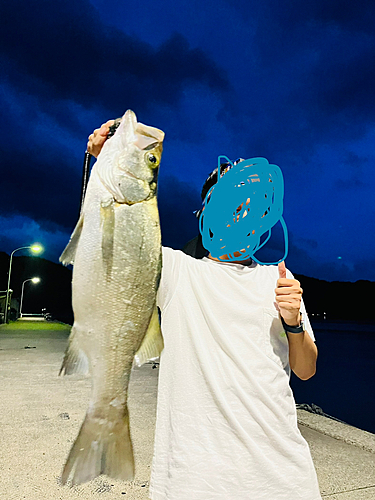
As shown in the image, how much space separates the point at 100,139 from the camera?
63.5 inches

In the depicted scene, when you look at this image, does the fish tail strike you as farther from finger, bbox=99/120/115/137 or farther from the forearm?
finger, bbox=99/120/115/137

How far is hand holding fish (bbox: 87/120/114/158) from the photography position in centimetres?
159

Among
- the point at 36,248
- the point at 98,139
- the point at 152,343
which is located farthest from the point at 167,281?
the point at 36,248

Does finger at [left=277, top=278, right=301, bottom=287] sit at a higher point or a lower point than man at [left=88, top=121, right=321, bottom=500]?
higher

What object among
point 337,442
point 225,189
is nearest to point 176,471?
point 225,189

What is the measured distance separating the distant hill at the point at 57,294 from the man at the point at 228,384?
10603 cm

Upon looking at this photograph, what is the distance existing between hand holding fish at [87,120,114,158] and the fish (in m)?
0.11

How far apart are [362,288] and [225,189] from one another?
16196cm

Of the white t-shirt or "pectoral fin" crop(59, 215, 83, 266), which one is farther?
the white t-shirt

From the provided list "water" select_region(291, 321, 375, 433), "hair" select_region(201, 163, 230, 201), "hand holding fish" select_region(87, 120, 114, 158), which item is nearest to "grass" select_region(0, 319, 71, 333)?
"water" select_region(291, 321, 375, 433)

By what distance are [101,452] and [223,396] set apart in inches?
22.2

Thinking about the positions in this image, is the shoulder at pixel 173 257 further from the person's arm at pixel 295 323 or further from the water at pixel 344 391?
the water at pixel 344 391

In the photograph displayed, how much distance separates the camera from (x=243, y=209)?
203 centimetres

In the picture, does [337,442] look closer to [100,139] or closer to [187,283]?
[187,283]
